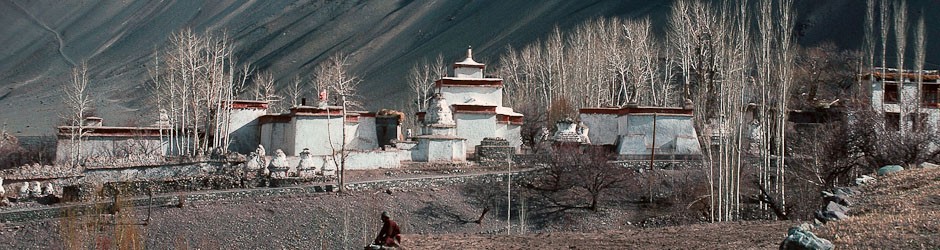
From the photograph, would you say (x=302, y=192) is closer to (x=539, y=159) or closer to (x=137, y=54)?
(x=539, y=159)

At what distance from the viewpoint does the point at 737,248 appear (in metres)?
13.3

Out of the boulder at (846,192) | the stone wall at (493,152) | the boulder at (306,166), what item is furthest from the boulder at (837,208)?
the stone wall at (493,152)

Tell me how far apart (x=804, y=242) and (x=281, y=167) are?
778 inches

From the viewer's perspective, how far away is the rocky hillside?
78.6m

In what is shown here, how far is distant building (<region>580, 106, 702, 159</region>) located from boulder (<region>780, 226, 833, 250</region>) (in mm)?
21875

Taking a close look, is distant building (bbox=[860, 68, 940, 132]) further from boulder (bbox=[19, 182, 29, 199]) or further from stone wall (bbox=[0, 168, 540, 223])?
boulder (bbox=[19, 182, 29, 199])

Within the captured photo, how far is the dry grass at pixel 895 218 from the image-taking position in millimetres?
11148

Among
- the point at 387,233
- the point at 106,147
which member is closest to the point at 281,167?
the point at 106,147

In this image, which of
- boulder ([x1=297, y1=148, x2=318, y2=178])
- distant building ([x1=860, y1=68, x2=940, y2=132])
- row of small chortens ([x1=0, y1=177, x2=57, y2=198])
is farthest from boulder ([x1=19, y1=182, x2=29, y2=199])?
distant building ([x1=860, y1=68, x2=940, y2=132])

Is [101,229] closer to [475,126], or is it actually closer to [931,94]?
[475,126]

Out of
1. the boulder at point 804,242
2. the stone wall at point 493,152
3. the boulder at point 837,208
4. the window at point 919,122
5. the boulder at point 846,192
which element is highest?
the window at point 919,122

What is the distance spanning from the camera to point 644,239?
15.6 m

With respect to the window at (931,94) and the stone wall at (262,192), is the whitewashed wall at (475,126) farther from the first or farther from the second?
the window at (931,94)

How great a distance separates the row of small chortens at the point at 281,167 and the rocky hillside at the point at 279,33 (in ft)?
138
